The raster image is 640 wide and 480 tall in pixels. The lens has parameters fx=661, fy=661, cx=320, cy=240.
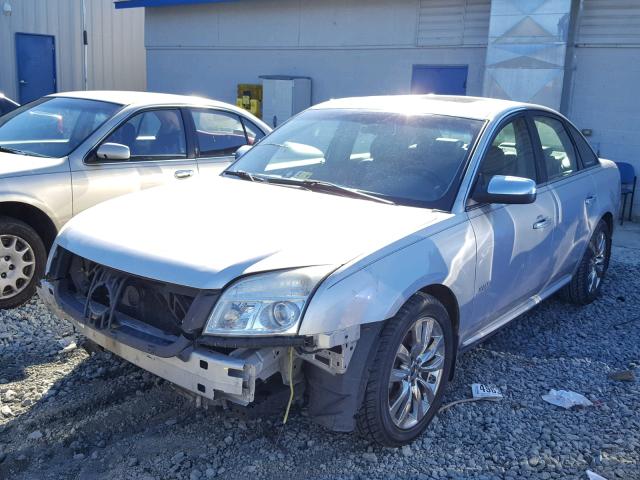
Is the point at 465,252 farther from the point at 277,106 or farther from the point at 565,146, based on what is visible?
the point at 277,106

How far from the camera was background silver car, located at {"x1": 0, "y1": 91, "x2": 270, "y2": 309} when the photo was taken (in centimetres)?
486

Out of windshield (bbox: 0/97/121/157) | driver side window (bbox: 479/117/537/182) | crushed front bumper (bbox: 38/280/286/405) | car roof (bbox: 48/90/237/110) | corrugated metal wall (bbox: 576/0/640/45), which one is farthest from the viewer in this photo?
corrugated metal wall (bbox: 576/0/640/45)

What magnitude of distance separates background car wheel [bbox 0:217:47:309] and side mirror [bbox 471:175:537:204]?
10.7 ft

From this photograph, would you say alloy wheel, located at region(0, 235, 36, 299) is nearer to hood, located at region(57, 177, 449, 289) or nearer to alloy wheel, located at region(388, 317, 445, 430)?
hood, located at region(57, 177, 449, 289)

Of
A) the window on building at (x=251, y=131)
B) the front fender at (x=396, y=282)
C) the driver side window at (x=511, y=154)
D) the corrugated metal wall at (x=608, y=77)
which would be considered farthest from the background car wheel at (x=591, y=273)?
the corrugated metal wall at (x=608, y=77)

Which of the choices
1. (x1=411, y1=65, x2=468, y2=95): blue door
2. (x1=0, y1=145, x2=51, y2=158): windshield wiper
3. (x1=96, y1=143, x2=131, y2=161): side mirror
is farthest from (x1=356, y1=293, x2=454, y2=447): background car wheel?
(x1=411, y1=65, x2=468, y2=95): blue door

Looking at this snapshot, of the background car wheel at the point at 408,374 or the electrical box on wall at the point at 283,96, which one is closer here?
the background car wheel at the point at 408,374

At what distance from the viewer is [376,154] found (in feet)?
13.1

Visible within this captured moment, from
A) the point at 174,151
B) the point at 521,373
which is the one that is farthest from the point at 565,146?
the point at 174,151

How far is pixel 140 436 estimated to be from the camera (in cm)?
333

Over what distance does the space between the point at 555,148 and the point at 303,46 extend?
8.74 metres

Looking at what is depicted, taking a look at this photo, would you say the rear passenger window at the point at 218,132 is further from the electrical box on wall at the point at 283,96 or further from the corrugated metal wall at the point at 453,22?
the electrical box on wall at the point at 283,96

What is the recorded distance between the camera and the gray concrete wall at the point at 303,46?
446 inches

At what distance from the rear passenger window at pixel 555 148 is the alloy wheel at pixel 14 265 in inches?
150
